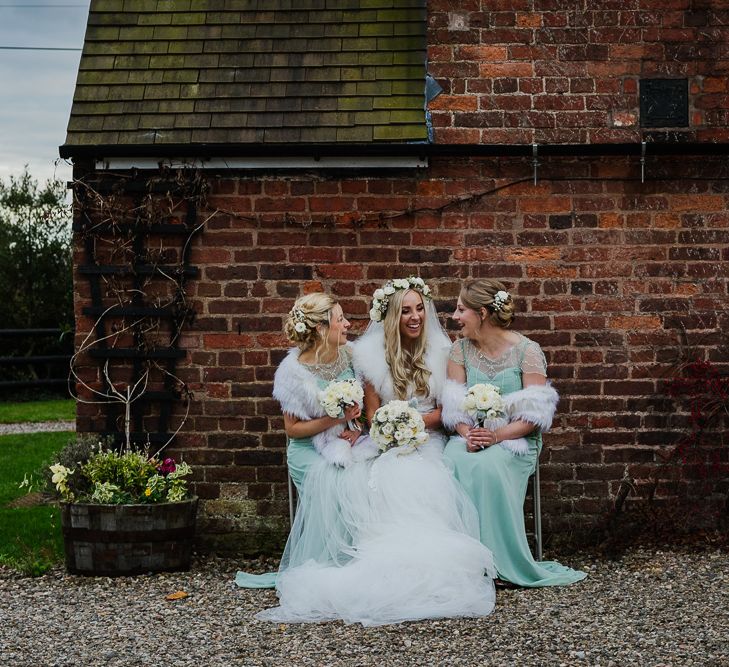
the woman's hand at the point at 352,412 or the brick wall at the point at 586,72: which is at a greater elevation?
the brick wall at the point at 586,72

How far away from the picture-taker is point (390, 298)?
19.5 feet

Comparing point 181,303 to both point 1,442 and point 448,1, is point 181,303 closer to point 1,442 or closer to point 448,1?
point 448,1

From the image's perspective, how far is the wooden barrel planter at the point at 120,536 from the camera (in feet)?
19.1

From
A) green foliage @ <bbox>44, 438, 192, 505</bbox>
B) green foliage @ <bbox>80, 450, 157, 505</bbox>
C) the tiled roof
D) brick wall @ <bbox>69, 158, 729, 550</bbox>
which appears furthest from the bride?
the tiled roof

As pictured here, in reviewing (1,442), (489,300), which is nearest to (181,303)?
(489,300)

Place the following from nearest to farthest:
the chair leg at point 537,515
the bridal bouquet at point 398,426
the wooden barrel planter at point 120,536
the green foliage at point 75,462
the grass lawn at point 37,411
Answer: the bridal bouquet at point 398,426 → the wooden barrel planter at point 120,536 → the chair leg at point 537,515 → the green foliage at point 75,462 → the grass lawn at point 37,411

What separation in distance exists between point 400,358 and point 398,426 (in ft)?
1.57

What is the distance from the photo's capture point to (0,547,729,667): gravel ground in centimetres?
435

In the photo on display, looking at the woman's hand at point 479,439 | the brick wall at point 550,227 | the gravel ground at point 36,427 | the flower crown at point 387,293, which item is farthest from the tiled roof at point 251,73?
the gravel ground at point 36,427

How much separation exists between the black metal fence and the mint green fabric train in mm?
12757

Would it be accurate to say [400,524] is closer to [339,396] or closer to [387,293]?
[339,396]

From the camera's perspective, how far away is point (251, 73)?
261 inches

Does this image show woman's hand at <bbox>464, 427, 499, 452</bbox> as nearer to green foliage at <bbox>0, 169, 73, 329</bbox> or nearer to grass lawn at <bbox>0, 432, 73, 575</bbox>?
grass lawn at <bbox>0, 432, 73, 575</bbox>

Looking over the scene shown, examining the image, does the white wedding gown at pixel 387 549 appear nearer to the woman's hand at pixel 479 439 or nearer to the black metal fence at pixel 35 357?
the woman's hand at pixel 479 439
